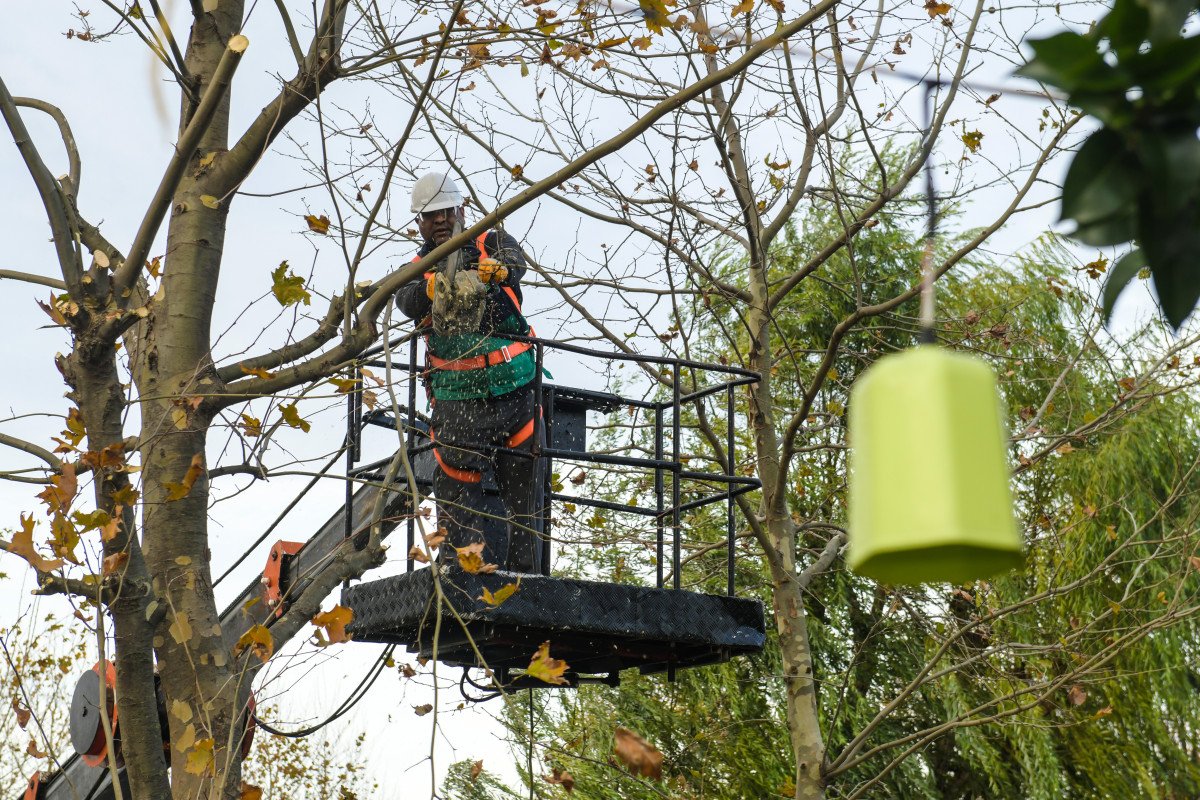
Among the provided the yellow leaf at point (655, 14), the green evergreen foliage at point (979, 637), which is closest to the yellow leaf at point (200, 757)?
the yellow leaf at point (655, 14)

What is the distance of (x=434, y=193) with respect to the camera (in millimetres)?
5934

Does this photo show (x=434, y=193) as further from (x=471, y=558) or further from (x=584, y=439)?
(x=471, y=558)

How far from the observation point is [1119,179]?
3.88ft

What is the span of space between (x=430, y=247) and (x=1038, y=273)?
9.95 metres

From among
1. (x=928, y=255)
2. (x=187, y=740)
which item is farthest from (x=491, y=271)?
(x=928, y=255)

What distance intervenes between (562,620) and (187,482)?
5.84ft

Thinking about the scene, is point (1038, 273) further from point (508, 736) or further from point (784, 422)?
point (508, 736)

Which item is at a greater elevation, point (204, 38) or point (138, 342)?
point (204, 38)

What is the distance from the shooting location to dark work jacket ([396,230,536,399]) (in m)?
5.48

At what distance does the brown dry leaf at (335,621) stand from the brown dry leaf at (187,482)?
2.79 feet

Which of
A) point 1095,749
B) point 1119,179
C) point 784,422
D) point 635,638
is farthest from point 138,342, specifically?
point 1095,749

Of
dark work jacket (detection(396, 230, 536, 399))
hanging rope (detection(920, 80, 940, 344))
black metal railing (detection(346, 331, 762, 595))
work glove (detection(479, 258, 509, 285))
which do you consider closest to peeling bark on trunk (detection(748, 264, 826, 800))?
black metal railing (detection(346, 331, 762, 595))

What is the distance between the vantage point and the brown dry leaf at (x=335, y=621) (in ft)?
14.2

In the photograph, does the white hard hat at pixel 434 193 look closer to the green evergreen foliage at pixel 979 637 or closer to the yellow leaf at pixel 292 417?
the yellow leaf at pixel 292 417
